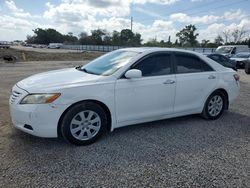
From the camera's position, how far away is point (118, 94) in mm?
3934

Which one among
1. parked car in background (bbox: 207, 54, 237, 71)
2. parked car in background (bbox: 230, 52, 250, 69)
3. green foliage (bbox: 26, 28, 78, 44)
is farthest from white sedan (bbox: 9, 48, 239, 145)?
green foliage (bbox: 26, 28, 78, 44)

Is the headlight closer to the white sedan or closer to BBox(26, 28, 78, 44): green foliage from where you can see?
the white sedan

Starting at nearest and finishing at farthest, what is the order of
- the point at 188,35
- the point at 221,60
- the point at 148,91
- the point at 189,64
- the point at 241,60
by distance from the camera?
the point at 148,91, the point at 189,64, the point at 221,60, the point at 241,60, the point at 188,35

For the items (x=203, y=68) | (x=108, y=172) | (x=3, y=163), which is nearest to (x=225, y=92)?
(x=203, y=68)

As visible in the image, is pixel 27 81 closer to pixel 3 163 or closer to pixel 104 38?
pixel 3 163

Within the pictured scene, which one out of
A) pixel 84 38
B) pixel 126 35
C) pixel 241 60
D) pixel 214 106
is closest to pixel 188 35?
pixel 126 35

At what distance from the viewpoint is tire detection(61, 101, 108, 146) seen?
364cm

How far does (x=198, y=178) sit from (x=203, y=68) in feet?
8.82

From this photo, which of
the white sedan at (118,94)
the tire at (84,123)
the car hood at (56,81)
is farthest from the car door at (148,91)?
the car hood at (56,81)

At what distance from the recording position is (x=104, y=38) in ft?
291

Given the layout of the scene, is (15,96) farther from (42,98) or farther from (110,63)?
(110,63)

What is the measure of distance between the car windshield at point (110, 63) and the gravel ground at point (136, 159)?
1126 mm

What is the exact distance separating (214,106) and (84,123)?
9.71 feet

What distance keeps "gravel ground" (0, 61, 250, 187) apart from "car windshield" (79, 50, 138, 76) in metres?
1.13
